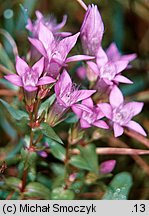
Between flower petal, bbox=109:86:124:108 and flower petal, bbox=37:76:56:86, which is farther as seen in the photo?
flower petal, bbox=109:86:124:108

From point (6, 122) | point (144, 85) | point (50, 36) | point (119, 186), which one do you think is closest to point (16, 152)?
point (6, 122)

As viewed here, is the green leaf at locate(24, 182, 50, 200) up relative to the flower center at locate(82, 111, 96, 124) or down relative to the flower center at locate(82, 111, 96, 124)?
down

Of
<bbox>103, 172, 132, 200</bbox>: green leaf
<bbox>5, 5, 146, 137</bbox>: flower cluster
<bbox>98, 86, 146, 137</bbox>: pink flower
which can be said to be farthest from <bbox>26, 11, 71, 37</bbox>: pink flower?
<bbox>103, 172, 132, 200</bbox>: green leaf

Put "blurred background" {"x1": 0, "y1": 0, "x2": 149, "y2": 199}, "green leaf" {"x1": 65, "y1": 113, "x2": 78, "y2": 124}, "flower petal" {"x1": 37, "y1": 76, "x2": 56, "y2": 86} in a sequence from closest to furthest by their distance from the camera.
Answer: "flower petal" {"x1": 37, "y1": 76, "x2": 56, "y2": 86} → "green leaf" {"x1": 65, "y1": 113, "x2": 78, "y2": 124} → "blurred background" {"x1": 0, "y1": 0, "x2": 149, "y2": 199}

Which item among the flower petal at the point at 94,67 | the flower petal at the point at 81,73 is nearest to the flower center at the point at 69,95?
the flower petal at the point at 94,67

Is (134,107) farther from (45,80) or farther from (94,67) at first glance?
(45,80)

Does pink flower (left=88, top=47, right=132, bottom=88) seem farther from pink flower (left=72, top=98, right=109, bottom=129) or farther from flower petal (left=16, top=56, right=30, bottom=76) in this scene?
flower petal (left=16, top=56, right=30, bottom=76)
